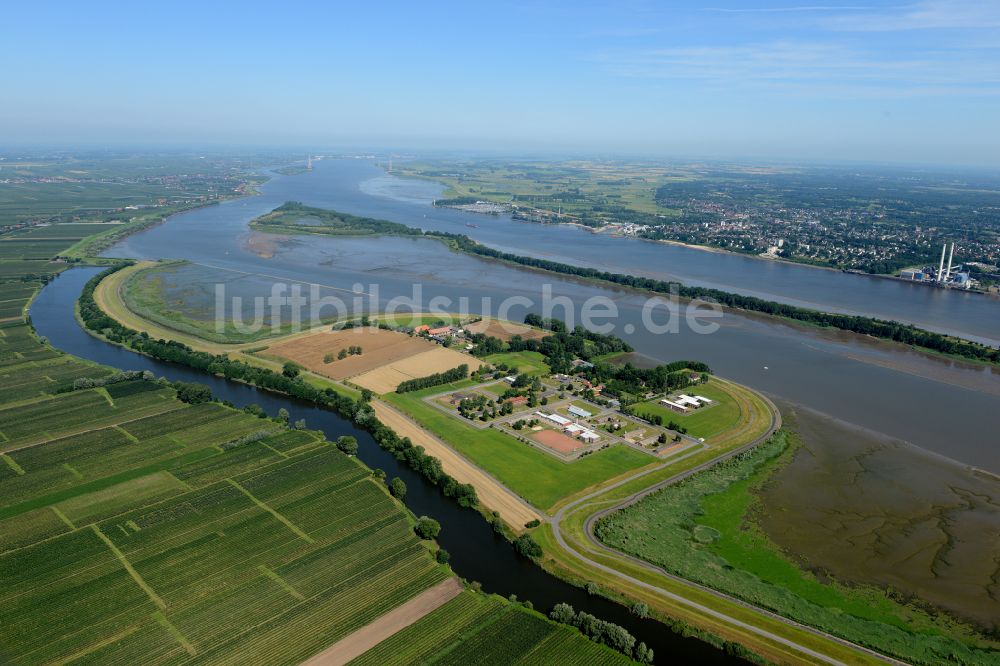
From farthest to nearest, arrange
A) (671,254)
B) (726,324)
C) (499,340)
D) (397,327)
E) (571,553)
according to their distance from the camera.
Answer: (671,254) < (726,324) < (397,327) < (499,340) < (571,553)

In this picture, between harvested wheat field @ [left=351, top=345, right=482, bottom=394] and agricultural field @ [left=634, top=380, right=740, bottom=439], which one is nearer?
agricultural field @ [left=634, top=380, right=740, bottom=439]

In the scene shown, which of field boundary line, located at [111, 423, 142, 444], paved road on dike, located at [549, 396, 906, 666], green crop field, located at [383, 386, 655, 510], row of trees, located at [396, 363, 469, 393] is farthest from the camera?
row of trees, located at [396, 363, 469, 393]

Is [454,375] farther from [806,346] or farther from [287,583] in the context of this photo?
[806,346]

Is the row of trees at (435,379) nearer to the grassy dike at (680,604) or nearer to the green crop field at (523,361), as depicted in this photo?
the green crop field at (523,361)

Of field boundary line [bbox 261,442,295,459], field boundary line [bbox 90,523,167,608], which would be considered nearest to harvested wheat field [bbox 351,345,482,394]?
field boundary line [bbox 261,442,295,459]

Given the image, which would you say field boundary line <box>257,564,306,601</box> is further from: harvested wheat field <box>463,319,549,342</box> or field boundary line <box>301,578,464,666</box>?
harvested wheat field <box>463,319,549,342</box>

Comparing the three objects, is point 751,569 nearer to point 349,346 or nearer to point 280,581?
point 280,581

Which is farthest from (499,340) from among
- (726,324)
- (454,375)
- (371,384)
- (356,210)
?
(356,210)

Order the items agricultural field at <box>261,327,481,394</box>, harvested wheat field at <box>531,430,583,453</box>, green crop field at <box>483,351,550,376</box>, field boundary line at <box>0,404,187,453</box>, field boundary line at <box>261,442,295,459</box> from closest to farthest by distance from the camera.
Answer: field boundary line at <box>261,442,295,459</box>, field boundary line at <box>0,404,187,453</box>, harvested wheat field at <box>531,430,583,453</box>, agricultural field at <box>261,327,481,394</box>, green crop field at <box>483,351,550,376</box>
